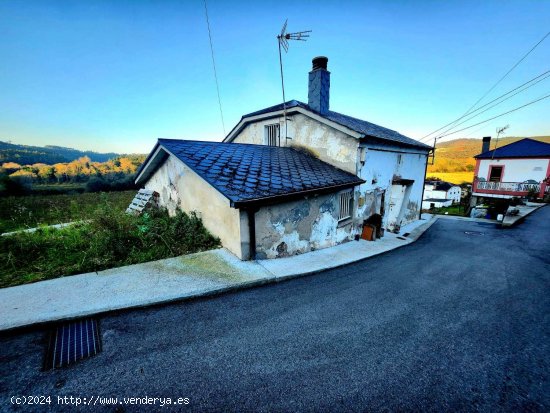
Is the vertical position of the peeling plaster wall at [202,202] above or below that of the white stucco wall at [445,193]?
above

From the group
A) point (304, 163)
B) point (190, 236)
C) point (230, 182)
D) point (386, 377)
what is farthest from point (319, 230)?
point (386, 377)

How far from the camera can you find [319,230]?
22.1 ft

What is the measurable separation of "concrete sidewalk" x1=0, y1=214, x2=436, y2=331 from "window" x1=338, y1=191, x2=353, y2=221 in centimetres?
237

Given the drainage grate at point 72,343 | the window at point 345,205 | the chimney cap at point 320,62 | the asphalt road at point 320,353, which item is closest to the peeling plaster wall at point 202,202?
the asphalt road at point 320,353

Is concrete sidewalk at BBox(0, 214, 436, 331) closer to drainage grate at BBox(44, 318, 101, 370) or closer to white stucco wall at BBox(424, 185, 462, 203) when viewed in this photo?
drainage grate at BBox(44, 318, 101, 370)

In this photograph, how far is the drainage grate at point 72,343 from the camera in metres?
2.42

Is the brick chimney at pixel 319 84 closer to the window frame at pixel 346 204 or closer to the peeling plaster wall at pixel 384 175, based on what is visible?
the peeling plaster wall at pixel 384 175

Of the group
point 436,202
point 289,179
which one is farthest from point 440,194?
point 289,179

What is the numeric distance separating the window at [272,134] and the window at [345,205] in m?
4.59

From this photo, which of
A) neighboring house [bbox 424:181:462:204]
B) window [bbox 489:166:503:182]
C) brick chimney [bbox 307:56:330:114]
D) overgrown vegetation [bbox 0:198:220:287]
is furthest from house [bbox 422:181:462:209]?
overgrown vegetation [bbox 0:198:220:287]

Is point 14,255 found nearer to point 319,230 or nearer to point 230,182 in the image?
point 230,182

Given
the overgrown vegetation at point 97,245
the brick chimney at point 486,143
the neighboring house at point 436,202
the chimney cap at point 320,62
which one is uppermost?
the chimney cap at point 320,62

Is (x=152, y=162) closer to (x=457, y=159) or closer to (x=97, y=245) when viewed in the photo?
(x=97, y=245)

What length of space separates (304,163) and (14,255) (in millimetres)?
8331
